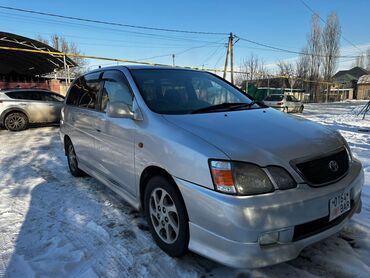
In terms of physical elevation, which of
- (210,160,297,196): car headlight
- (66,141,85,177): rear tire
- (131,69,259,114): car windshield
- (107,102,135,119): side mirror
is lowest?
(66,141,85,177): rear tire

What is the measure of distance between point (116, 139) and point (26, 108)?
30.5 feet

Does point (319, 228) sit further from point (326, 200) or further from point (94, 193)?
point (94, 193)

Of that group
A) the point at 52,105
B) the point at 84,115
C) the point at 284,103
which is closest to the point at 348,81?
the point at 284,103

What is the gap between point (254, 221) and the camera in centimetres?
213

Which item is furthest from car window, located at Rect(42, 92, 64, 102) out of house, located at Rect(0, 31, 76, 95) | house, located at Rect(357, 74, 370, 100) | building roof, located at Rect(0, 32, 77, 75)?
house, located at Rect(357, 74, 370, 100)

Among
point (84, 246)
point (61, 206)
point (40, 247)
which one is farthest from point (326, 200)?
point (61, 206)

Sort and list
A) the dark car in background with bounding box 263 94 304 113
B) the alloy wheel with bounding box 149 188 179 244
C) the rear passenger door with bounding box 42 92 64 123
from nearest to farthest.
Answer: the alloy wheel with bounding box 149 188 179 244, the rear passenger door with bounding box 42 92 64 123, the dark car in background with bounding box 263 94 304 113

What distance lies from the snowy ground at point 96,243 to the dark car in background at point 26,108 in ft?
23.0

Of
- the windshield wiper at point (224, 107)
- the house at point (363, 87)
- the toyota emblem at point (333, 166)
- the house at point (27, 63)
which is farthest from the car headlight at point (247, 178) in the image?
the house at point (363, 87)

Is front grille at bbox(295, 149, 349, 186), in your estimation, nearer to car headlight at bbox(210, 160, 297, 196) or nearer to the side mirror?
car headlight at bbox(210, 160, 297, 196)

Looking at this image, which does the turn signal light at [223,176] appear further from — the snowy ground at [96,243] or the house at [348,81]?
the house at [348,81]

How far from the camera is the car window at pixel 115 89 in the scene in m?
3.51

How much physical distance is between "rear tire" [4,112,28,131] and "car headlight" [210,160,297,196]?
428 inches

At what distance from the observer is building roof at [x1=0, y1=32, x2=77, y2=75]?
18.4 meters
